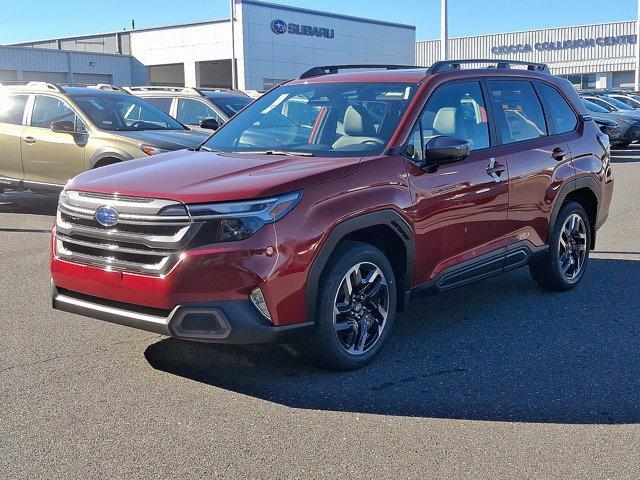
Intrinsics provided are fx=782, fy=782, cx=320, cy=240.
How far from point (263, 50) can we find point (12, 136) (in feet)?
132

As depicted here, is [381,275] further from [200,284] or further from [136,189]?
[136,189]

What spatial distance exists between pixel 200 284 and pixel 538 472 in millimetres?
1893

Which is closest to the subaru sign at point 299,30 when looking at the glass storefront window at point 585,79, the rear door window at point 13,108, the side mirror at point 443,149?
the glass storefront window at point 585,79

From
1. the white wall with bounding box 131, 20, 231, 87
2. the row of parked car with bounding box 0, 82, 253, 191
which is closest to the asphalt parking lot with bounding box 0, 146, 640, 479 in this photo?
the row of parked car with bounding box 0, 82, 253, 191

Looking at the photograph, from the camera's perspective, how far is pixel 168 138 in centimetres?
1030

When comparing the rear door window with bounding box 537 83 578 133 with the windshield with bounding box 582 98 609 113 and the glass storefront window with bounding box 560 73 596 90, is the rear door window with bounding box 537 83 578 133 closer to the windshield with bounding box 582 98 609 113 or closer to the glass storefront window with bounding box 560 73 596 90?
the windshield with bounding box 582 98 609 113

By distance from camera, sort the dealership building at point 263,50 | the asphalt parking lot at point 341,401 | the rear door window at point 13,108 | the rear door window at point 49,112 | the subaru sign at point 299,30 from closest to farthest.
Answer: the asphalt parking lot at point 341,401 → the rear door window at point 49,112 → the rear door window at point 13,108 → the dealership building at point 263,50 → the subaru sign at point 299,30

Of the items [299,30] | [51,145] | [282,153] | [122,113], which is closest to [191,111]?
[122,113]

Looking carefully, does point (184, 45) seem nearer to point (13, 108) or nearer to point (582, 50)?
point (582, 50)

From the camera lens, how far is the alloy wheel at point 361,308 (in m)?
4.62

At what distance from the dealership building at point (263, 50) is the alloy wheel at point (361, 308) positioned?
4292 centimetres

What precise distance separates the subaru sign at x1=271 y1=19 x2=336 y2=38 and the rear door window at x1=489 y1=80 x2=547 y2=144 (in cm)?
4580

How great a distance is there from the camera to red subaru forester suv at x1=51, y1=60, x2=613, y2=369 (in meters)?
4.13

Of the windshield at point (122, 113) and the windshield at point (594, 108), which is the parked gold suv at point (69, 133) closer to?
the windshield at point (122, 113)
